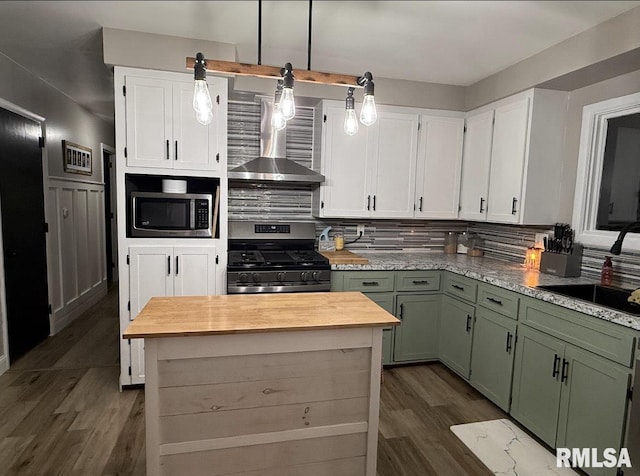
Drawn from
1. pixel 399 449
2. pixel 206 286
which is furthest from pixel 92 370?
pixel 399 449

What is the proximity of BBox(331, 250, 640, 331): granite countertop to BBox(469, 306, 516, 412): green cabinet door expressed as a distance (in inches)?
10.1

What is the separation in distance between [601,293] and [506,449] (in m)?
1.16

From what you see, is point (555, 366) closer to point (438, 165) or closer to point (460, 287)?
point (460, 287)

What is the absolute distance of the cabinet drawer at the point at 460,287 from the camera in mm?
2910

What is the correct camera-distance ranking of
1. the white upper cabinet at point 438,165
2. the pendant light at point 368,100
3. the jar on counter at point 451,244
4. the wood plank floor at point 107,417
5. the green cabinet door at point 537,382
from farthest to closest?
the jar on counter at point 451,244
the white upper cabinet at point 438,165
the green cabinet door at point 537,382
the wood plank floor at point 107,417
the pendant light at point 368,100

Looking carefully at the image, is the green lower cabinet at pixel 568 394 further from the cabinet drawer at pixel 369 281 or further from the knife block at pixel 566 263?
the cabinet drawer at pixel 369 281

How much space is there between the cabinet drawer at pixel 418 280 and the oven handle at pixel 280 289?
621 mm

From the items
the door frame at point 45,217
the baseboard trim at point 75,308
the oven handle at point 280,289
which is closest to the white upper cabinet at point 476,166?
the oven handle at point 280,289

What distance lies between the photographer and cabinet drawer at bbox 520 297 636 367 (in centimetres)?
183

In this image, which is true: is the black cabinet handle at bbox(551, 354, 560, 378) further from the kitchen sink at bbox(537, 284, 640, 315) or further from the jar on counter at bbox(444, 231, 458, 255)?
the jar on counter at bbox(444, 231, 458, 255)

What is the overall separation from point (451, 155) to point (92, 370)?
3.63 metres

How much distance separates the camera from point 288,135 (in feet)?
11.5

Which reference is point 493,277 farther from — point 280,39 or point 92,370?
point 92,370

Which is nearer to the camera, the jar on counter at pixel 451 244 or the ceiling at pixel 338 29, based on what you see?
the ceiling at pixel 338 29
